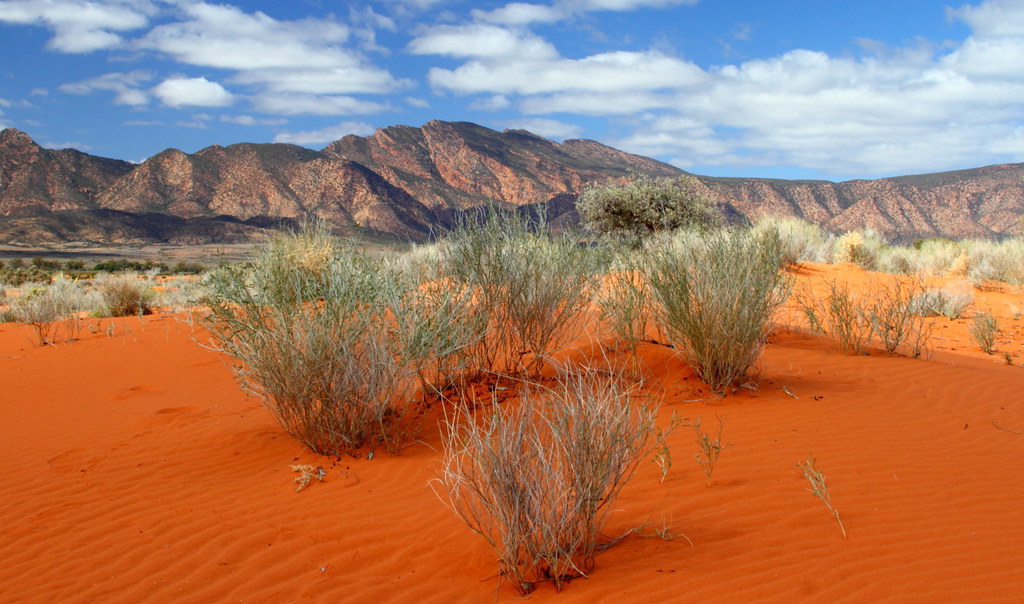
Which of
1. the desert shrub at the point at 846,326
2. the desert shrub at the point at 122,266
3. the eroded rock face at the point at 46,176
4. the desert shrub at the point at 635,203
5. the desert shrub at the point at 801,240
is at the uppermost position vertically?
the eroded rock face at the point at 46,176

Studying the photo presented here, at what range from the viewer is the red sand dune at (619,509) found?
3.21m

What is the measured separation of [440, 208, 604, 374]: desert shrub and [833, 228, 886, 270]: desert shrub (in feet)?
61.9

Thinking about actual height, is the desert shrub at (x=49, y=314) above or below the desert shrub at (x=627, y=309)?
below

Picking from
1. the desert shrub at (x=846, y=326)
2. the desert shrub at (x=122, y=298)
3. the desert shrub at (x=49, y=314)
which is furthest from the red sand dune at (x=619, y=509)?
the desert shrub at (x=122, y=298)

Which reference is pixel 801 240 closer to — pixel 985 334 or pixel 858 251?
pixel 858 251

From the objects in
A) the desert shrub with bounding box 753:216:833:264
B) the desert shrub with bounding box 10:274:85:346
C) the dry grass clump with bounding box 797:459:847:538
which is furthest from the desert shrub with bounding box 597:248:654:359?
the desert shrub with bounding box 753:216:833:264

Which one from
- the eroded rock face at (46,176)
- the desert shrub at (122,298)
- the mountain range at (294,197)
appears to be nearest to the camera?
the desert shrub at (122,298)

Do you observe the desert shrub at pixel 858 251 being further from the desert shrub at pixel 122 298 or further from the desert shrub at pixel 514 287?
the desert shrub at pixel 122 298

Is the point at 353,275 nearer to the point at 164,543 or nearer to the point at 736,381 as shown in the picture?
the point at 164,543

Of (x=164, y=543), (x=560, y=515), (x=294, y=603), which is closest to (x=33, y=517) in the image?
(x=164, y=543)

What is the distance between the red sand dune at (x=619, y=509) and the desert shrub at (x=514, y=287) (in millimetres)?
1064

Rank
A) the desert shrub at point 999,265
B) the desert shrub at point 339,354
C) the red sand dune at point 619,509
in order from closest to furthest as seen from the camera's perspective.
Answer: the red sand dune at point 619,509 → the desert shrub at point 339,354 → the desert shrub at point 999,265

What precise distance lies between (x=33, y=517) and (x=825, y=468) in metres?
5.05

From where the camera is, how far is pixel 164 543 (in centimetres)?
398
